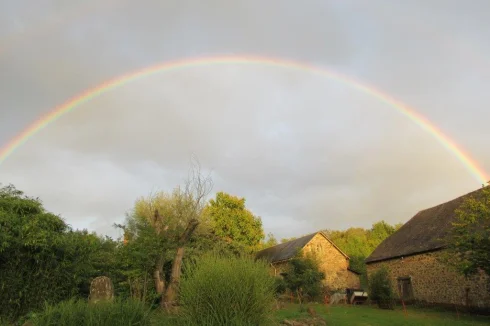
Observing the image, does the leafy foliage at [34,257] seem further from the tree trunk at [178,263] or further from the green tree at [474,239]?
the green tree at [474,239]

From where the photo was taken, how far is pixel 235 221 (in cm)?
3675

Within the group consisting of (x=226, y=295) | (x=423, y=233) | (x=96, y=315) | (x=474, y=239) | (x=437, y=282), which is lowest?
(x=96, y=315)

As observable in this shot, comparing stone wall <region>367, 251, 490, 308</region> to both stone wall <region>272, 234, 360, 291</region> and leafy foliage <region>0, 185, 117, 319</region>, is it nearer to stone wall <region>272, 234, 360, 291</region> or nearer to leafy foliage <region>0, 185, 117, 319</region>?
stone wall <region>272, 234, 360, 291</region>

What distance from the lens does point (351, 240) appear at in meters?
45.2

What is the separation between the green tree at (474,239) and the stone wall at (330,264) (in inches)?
685

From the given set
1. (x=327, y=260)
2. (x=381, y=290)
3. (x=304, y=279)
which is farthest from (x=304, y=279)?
(x=327, y=260)

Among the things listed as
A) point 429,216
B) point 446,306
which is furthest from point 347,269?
point 446,306

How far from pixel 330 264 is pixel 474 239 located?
20.2 metres

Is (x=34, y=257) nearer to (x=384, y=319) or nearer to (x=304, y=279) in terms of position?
(x=384, y=319)

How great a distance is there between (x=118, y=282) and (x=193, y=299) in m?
11.5

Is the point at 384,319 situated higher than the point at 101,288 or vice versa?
the point at 101,288

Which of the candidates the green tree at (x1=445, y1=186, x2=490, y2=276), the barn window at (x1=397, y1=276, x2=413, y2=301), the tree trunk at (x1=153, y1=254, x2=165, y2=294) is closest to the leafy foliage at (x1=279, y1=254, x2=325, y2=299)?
the barn window at (x1=397, y1=276, x2=413, y2=301)

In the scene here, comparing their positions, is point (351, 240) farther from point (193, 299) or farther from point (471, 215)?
point (193, 299)

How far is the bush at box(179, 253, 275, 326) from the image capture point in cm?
650
